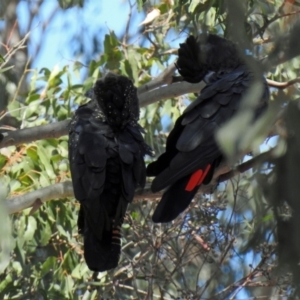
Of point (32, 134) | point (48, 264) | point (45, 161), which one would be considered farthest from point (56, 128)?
point (48, 264)

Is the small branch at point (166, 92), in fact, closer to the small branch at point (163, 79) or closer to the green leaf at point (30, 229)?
the small branch at point (163, 79)

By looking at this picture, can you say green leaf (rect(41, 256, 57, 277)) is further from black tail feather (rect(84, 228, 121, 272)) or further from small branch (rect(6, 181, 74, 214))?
black tail feather (rect(84, 228, 121, 272))

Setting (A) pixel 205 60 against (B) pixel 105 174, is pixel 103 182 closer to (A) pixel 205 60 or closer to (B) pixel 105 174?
(B) pixel 105 174

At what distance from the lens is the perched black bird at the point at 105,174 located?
3.22 metres

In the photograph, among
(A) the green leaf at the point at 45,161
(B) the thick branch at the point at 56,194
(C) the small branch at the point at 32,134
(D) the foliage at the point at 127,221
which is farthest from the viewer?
(A) the green leaf at the point at 45,161

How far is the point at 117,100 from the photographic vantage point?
3584mm

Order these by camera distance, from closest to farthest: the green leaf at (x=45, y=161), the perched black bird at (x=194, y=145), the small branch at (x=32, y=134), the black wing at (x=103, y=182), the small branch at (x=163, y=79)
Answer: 1. the perched black bird at (x=194, y=145)
2. the black wing at (x=103, y=182)
3. the small branch at (x=32, y=134)
4. the green leaf at (x=45, y=161)
5. the small branch at (x=163, y=79)

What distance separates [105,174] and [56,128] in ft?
2.05

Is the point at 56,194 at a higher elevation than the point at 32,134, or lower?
lower

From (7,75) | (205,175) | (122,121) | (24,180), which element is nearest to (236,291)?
(205,175)

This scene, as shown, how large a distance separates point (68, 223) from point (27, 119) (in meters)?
0.76

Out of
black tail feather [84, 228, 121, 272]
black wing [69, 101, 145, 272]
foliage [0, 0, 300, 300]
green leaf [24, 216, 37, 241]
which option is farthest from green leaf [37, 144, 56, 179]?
black tail feather [84, 228, 121, 272]

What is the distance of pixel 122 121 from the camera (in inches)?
137

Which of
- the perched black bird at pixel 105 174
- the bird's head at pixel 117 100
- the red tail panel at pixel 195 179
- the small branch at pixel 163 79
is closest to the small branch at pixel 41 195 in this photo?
the perched black bird at pixel 105 174
